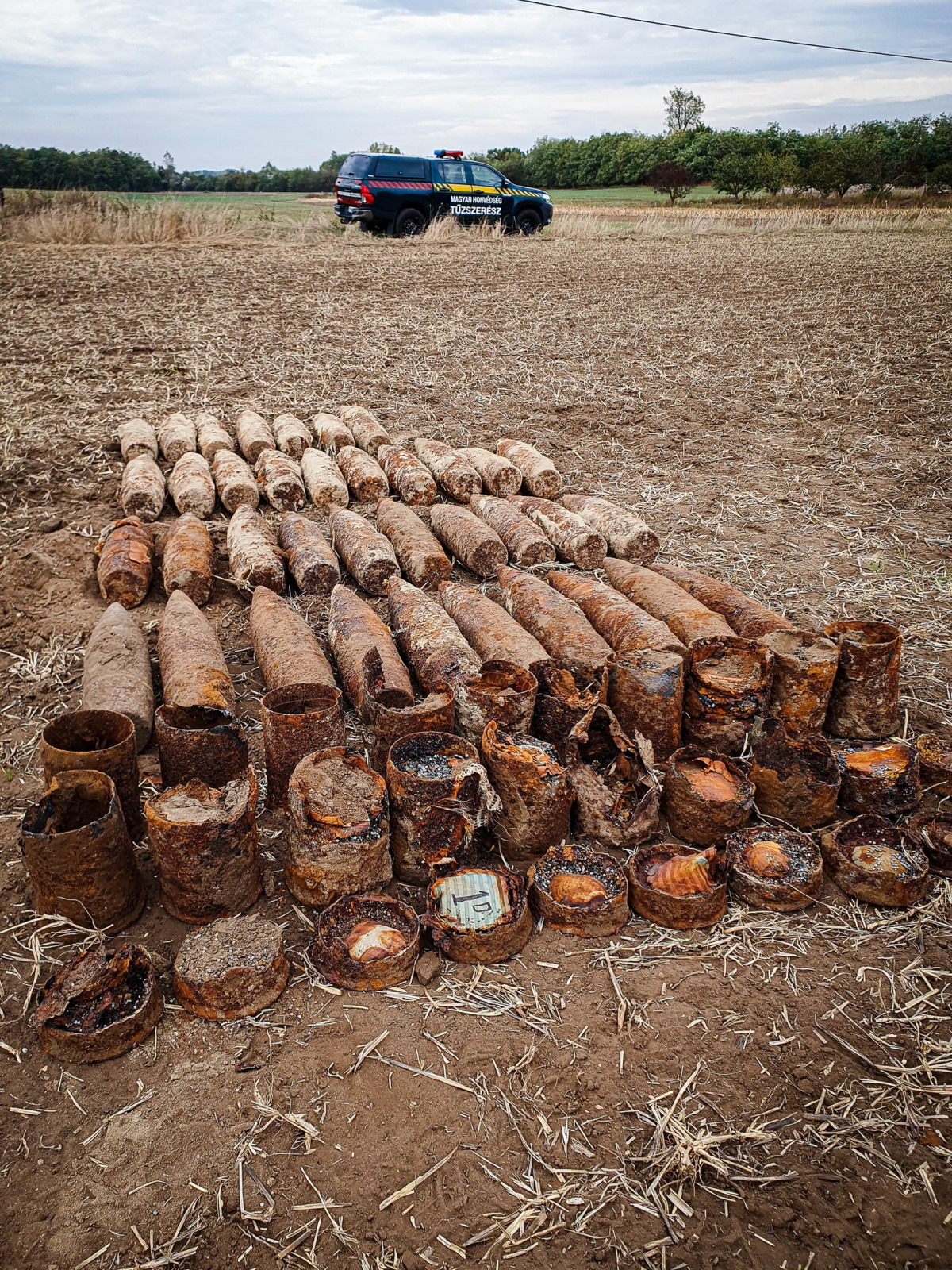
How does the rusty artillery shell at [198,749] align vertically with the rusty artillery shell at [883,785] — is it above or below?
above

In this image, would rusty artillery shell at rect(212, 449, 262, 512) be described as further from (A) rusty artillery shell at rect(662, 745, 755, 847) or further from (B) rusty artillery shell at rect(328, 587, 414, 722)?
(A) rusty artillery shell at rect(662, 745, 755, 847)

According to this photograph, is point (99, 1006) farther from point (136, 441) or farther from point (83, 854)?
point (136, 441)

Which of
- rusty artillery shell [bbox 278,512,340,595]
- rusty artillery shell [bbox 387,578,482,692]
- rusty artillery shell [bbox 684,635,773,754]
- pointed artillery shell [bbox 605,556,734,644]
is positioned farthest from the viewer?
rusty artillery shell [bbox 278,512,340,595]

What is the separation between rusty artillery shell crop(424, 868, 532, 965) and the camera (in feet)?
9.34

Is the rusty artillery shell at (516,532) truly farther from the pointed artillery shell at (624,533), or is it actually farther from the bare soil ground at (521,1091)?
the bare soil ground at (521,1091)

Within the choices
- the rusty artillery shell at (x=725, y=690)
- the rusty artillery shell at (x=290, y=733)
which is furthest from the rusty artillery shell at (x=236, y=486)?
the rusty artillery shell at (x=725, y=690)

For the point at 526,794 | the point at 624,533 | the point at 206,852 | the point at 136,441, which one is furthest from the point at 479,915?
the point at 136,441

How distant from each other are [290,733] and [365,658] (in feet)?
1.85

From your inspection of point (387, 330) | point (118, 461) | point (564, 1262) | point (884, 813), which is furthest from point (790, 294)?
point (564, 1262)

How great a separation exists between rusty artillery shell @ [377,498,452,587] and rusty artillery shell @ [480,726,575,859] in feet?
6.52

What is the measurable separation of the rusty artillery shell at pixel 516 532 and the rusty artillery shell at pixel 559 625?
563mm

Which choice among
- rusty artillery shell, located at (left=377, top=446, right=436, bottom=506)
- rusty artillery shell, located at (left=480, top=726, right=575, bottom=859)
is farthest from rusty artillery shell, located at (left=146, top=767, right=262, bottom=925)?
rusty artillery shell, located at (left=377, top=446, right=436, bottom=506)

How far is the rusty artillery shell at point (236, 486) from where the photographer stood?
631 centimetres

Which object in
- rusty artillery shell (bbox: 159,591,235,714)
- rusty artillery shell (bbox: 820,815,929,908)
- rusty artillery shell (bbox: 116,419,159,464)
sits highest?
rusty artillery shell (bbox: 116,419,159,464)
